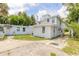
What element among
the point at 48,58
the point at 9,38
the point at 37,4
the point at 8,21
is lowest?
the point at 48,58

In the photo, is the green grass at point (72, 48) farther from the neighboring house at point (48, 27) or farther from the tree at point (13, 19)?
the tree at point (13, 19)

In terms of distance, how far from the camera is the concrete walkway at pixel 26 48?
3.24 m

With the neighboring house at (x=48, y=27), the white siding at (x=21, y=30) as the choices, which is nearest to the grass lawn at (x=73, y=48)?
the neighboring house at (x=48, y=27)

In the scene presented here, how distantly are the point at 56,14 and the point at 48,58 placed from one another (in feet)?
1.81

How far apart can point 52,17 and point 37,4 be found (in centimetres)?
25

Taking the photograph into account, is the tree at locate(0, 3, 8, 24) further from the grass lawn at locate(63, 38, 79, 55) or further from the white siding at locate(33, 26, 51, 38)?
the grass lawn at locate(63, 38, 79, 55)

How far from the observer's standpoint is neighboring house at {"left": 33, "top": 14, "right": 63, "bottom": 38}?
326 cm

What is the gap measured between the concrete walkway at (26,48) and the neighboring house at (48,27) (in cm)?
12

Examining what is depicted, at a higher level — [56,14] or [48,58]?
[56,14]

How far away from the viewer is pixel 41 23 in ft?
10.8

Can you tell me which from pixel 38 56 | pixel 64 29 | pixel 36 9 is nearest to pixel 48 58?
pixel 38 56

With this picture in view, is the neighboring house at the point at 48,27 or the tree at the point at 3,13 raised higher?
the tree at the point at 3,13

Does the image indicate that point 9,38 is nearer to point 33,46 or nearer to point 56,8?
point 33,46

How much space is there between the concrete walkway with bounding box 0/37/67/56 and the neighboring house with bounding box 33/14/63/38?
0.39ft
